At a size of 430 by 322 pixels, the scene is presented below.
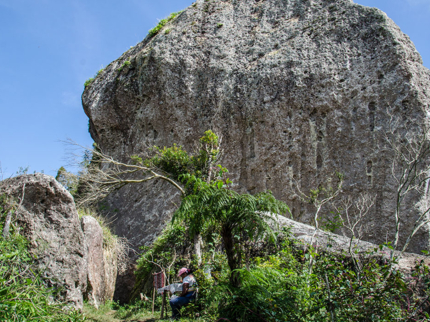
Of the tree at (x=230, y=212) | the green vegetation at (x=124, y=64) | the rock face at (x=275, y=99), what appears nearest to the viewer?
the tree at (x=230, y=212)

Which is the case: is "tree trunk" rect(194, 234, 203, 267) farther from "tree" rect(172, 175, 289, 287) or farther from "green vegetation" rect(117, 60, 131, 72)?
"green vegetation" rect(117, 60, 131, 72)

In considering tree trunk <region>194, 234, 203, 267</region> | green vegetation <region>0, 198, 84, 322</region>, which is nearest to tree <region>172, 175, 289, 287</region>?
green vegetation <region>0, 198, 84, 322</region>

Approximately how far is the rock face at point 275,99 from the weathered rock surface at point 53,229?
5060 mm

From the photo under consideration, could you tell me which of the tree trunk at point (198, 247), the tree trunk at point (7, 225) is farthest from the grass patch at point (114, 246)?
the tree trunk at point (7, 225)

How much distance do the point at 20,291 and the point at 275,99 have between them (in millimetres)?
8987

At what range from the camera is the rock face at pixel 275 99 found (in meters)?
9.81

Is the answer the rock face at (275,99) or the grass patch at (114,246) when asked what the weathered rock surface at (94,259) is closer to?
the grass patch at (114,246)

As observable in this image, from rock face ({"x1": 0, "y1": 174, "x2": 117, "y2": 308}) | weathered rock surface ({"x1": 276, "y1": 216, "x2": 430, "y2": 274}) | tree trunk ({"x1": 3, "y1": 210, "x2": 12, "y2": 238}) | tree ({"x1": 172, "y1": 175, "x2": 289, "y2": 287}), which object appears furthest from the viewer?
weathered rock surface ({"x1": 276, "y1": 216, "x2": 430, "y2": 274})

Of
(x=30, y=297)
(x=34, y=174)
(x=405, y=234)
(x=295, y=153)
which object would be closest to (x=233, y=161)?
(x=295, y=153)

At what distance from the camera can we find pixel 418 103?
941 centimetres

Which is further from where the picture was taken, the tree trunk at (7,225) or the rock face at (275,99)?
the rock face at (275,99)

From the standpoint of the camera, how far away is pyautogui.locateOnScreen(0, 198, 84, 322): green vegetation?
3746 millimetres

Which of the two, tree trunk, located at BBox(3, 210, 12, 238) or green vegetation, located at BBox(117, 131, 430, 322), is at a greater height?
tree trunk, located at BBox(3, 210, 12, 238)

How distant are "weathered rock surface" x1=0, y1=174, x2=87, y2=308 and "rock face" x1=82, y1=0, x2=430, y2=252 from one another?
5.06 metres
